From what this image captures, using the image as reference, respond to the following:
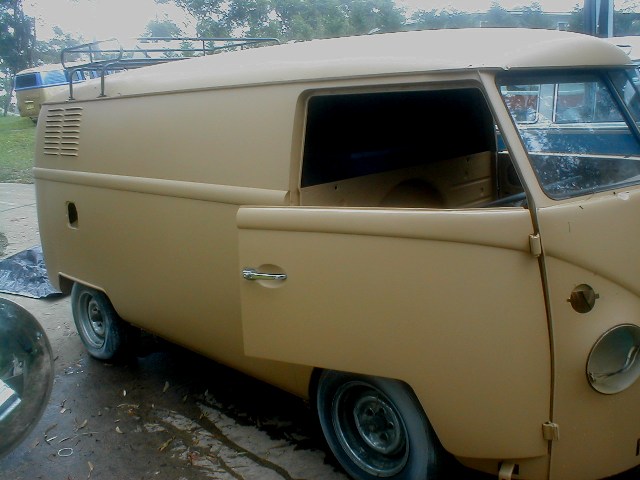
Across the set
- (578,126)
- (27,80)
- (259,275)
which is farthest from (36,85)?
(578,126)

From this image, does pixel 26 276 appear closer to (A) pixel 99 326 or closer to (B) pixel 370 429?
(A) pixel 99 326

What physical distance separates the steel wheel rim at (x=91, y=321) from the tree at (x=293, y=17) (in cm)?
534

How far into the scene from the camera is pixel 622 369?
8.33 ft

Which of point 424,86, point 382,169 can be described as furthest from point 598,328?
point 382,169

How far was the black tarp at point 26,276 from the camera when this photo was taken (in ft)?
22.3

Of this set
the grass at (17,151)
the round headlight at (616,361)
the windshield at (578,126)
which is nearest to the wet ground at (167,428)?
the round headlight at (616,361)

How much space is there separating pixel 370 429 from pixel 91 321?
9.21 ft

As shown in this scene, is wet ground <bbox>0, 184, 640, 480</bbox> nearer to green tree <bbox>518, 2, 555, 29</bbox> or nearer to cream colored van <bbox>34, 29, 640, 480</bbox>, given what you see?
cream colored van <bbox>34, 29, 640, 480</bbox>

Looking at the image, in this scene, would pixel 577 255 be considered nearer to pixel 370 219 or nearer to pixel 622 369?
pixel 622 369

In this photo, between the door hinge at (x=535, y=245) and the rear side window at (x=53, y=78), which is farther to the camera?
the rear side window at (x=53, y=78)

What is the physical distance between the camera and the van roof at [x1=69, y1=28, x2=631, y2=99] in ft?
8.67

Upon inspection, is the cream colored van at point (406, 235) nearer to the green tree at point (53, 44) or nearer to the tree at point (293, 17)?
the tree at point (293, 17)

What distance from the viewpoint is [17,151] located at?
55.4 feet

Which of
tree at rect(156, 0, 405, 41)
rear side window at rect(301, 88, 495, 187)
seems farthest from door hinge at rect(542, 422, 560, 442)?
tree at rect(156, 0, 405, 41)
